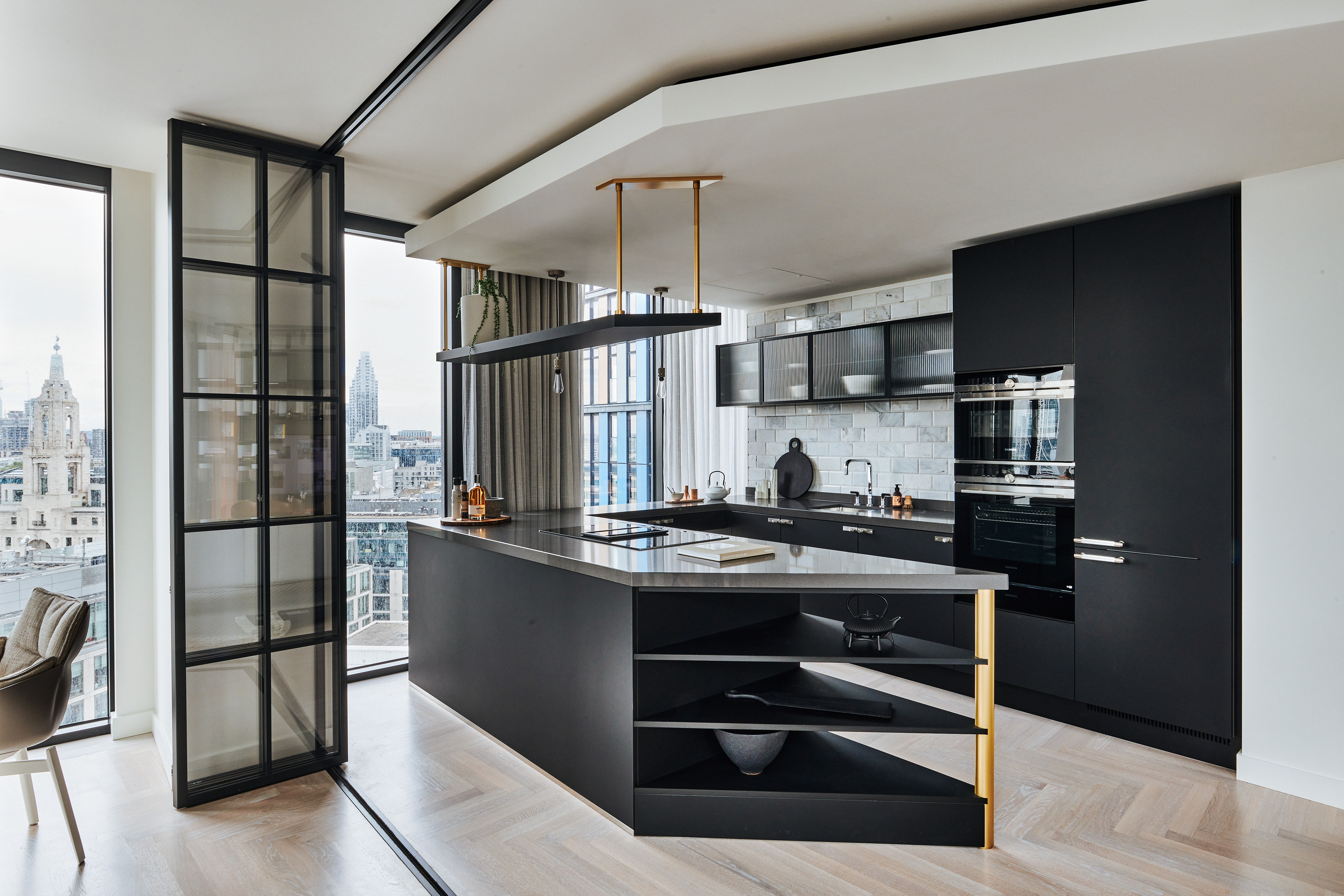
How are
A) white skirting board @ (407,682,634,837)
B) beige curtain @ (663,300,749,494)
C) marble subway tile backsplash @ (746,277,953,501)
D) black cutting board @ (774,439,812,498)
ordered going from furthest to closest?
1. beige curtain @ (663,300,749,494)
2. black cutting board @ (774,439,812,498)
3. marble subway tile backsplash @ (746,277,953,501)
4. white skirting board @ (407,682,634,837)

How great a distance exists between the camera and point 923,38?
219 centimetres

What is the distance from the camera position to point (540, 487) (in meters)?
4.73

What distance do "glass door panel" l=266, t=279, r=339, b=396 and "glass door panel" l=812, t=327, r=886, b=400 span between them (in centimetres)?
314

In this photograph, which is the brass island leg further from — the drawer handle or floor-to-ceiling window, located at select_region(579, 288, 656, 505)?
floor-to-ceiling window, located at select_region(579, 288, 656, 505)

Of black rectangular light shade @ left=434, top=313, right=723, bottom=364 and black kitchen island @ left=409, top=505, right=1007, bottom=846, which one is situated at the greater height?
black rectangular light shade @ left=434, top=313, right=723, bottom=364

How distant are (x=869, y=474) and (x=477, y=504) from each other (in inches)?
105

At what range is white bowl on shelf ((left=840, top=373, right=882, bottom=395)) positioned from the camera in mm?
4688

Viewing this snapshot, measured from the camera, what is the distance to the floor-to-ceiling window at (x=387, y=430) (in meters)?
4.15

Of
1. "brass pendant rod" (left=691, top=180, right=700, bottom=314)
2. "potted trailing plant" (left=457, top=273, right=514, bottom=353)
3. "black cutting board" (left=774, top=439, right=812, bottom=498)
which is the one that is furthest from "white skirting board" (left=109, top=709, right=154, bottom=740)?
"black cutting board" (left=774, top=439, right=812, bottom=498)

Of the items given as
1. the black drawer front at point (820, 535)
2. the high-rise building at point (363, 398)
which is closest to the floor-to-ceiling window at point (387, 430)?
the high-rise building at point (363, 398)

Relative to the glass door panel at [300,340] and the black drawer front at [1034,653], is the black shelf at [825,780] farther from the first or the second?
the glass door panel at [300,340]

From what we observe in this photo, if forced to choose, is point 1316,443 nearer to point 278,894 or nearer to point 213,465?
point 278,894

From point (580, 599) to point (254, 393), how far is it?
1584 mm

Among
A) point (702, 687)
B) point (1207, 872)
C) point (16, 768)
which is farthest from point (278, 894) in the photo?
point (1207, 872)
